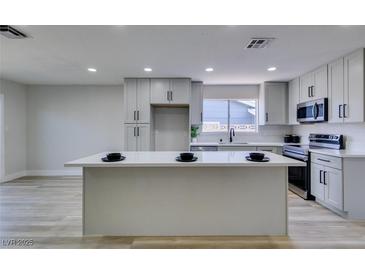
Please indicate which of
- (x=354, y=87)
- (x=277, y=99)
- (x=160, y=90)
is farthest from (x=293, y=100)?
(x=160, y=90)

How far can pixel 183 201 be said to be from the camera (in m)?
2.71

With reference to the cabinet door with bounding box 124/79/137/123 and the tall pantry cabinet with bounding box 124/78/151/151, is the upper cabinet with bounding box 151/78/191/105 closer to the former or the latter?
the tall pantry cabinet with bounding box 124/78/151/151

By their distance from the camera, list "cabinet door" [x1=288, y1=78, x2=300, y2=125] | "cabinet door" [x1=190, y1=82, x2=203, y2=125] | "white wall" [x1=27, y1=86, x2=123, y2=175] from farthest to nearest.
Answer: "white wall" [x1=27, y1=86, x2=123, y2=175], "cabinet door" [x1=190, y1=82, x2=203, y2=125], "cabinet door" [x1=288, y1=78, x2=300, y2=125]

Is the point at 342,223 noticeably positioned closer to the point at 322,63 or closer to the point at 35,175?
the point at 322,63

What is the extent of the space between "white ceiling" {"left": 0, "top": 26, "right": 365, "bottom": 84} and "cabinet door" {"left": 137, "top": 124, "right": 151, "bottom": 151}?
1.11 metres

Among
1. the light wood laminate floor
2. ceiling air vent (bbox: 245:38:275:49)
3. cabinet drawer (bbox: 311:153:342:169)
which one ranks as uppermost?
ceiling air vent (bbox: 245:38:275:49)

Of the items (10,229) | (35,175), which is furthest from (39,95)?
(10,229)

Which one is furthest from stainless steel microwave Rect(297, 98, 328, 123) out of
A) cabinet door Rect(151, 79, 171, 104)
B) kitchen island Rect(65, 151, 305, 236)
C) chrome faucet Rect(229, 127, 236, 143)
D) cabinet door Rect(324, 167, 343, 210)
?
cabinet door Rect(151, 79, 171, 104)

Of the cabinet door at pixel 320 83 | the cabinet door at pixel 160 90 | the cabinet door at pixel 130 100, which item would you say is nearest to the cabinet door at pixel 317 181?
the cabinet door at pixel 320 83

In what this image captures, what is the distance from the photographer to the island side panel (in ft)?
8.86

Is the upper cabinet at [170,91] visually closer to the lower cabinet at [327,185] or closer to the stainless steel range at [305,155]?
the stainless steel range at [305,155]

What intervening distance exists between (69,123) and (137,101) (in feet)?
7.40

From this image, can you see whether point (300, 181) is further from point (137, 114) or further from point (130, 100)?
point (130, 100)

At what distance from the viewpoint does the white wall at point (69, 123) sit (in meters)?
6.03
